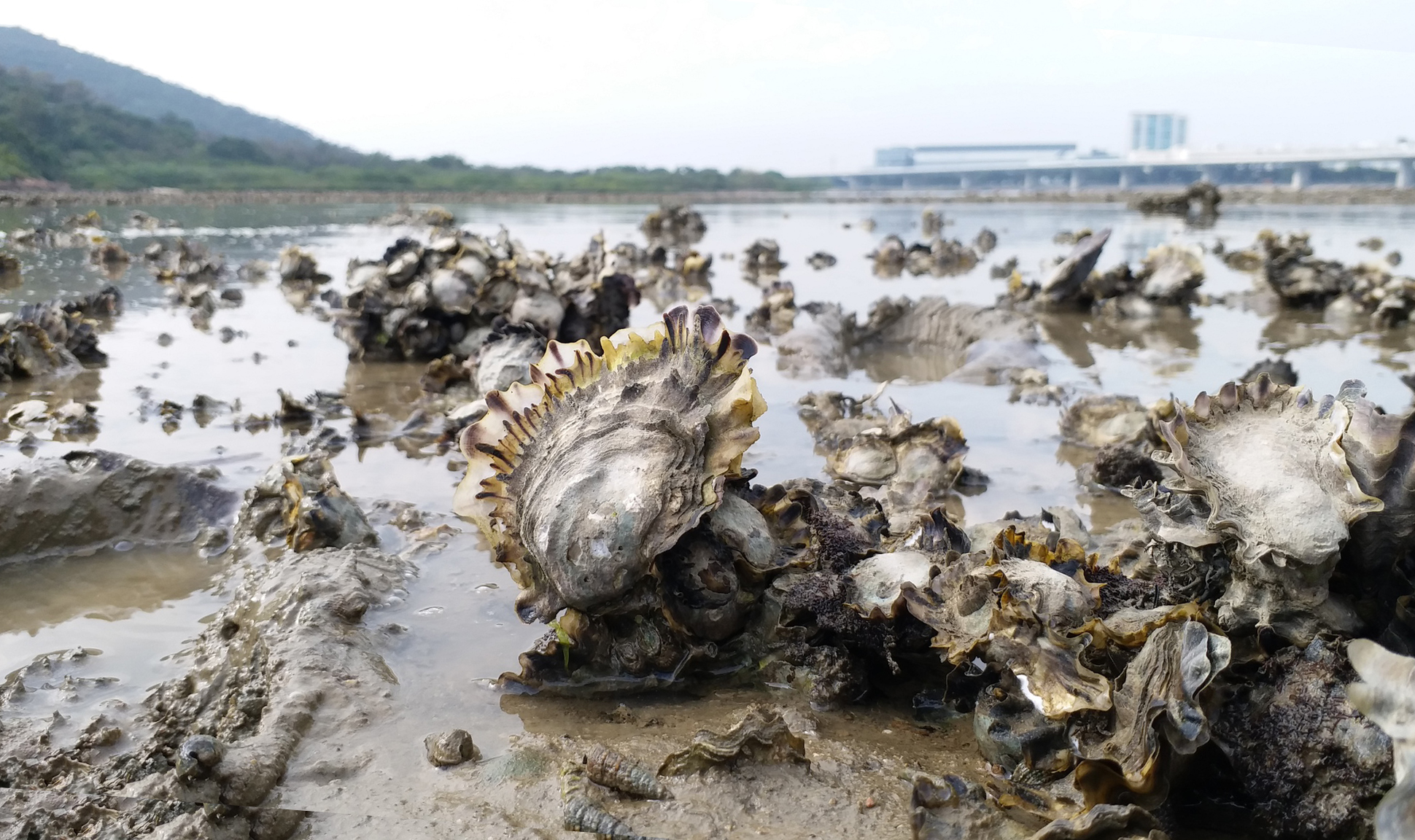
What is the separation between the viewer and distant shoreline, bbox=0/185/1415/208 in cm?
4025

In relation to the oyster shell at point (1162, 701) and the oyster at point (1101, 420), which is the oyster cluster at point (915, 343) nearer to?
the oyster at point (1101, 420)

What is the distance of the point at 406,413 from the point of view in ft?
19.1

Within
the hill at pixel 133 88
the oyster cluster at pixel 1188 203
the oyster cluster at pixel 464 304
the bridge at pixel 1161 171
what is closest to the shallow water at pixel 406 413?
the oyster cluster at pixel 464 304

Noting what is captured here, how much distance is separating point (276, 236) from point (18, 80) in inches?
3261

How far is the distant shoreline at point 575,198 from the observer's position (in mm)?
40250

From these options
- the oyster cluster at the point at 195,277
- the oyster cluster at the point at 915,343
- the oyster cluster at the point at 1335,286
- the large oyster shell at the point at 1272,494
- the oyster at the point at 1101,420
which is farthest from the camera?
the oyster cluster at the point at 195,277

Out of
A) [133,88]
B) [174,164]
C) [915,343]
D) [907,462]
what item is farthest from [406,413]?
[133,88]

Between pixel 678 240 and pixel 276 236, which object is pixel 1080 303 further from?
pixel 276 236

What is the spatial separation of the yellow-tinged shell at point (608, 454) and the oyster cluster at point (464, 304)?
4.16m

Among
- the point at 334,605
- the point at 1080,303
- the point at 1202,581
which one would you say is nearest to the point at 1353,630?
the point at 1202,581

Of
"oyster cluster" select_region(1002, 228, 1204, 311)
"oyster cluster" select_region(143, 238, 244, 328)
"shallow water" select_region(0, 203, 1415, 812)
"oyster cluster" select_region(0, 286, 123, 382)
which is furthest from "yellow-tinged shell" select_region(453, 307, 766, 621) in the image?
"oyster cluster" select_region(1002, 228, 1204, 311)

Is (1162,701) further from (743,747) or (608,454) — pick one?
(608,454)

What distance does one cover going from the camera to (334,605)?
8.98 ft

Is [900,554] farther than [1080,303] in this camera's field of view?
No
